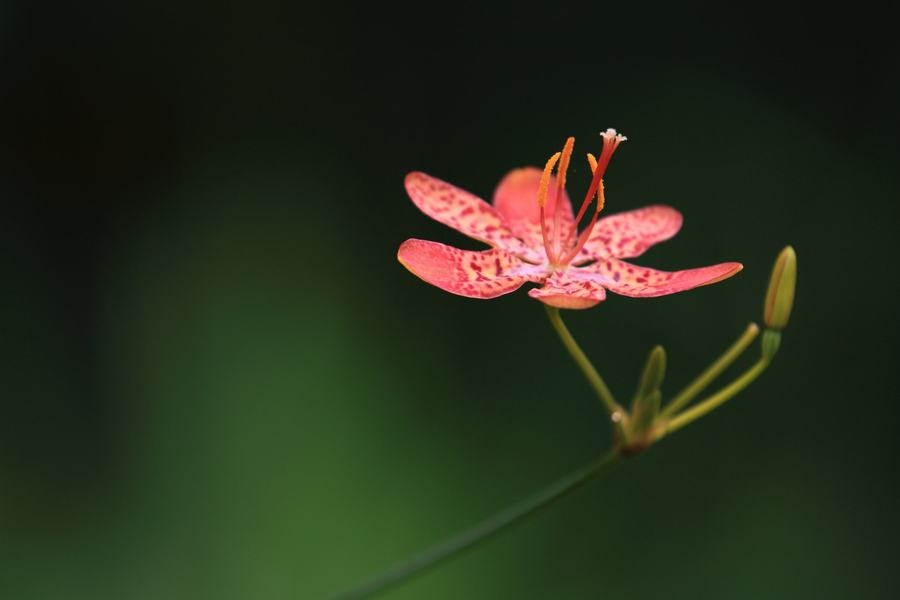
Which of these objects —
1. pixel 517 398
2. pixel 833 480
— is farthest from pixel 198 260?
pixel 833 480

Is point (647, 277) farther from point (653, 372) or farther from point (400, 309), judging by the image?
point (400, 309)

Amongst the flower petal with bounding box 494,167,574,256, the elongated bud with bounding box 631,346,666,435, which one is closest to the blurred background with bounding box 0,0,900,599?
the flower petal with bounding box 494,167,574,256

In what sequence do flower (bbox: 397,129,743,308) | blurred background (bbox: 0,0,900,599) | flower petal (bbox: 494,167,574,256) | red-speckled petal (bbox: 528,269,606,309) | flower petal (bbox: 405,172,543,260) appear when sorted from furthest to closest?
blurred background (bbox: 0,0,900,599), flower petal (bbox: 494,167,574,256), flower petal (bbox: 405,172,543,260), flower (bbox: 397,129,743,308), red-speckled petal (bbox: 528,269,606,309)

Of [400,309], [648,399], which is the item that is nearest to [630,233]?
[648,399]

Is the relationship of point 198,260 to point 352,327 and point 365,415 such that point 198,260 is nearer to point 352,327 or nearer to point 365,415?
point 352,327

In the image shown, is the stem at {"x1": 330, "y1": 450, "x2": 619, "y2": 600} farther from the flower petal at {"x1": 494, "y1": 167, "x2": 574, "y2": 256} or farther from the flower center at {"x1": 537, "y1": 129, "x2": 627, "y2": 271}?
the flower petal at {"x1": 494, "y1": 167, "x2": 574, "y2": 256}

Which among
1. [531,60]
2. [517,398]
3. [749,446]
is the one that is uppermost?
[531,60]
